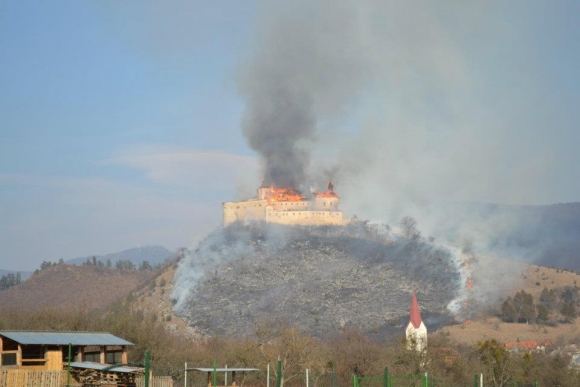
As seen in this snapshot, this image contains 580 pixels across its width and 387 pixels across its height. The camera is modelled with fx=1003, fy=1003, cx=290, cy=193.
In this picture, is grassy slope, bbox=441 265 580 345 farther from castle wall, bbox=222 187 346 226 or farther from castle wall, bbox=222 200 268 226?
castle wall, bbox=222 200 268 226

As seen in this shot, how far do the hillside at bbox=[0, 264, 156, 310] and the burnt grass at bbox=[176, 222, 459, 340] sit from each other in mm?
15627

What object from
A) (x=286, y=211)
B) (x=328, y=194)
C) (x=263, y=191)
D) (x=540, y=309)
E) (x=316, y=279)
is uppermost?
(x=263, y=191)

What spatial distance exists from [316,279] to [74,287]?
48.7 metres

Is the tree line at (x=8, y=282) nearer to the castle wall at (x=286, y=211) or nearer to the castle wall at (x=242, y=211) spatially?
the castle wall at (x=242, y=211)

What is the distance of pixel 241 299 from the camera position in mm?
134875

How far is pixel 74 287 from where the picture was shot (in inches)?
6698

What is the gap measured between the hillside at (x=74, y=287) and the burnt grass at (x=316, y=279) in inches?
615

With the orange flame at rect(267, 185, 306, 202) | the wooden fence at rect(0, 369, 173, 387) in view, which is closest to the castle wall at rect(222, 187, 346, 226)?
the orange flame at rect(267, 185, 306, 202)

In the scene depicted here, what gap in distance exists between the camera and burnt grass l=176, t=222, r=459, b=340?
123250 mm

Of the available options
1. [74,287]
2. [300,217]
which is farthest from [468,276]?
[74,287]

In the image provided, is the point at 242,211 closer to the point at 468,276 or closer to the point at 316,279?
the point at 316,279

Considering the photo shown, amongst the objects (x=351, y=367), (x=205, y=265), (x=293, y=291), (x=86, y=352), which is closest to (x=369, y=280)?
(x=293, y=291)

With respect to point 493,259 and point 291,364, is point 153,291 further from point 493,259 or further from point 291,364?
point 291,364

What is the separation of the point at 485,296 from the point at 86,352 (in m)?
107
